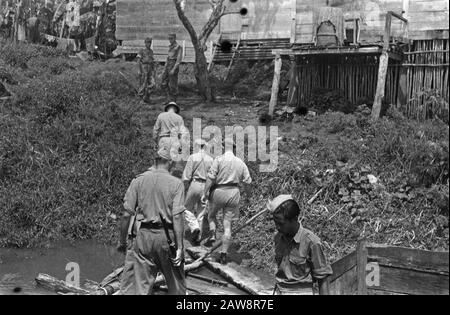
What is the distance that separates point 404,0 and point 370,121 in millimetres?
5028

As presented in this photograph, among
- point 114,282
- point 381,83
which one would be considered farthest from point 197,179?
point 381,83

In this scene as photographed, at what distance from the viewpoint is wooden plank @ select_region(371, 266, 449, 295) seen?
4547mm

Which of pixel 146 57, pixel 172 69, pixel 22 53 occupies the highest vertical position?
pixel 22 53

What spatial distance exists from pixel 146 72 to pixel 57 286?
9.39 metres

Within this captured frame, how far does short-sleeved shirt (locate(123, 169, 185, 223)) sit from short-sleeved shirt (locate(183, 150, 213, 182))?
10.3 feet

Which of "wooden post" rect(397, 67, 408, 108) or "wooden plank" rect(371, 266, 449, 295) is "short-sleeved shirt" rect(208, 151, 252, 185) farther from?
"wooden post" rect(397, 67, 408, 108)

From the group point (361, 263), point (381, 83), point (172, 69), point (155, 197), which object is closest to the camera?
point (361, 263)

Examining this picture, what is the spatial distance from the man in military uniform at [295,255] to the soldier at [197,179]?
411 centimetres

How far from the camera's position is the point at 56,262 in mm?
9148

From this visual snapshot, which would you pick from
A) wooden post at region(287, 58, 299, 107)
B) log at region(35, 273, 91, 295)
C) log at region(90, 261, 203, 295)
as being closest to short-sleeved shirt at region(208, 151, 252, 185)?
log at region(90, 261, 203, 295)

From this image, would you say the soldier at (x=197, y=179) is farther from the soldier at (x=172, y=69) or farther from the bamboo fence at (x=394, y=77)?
the soldier at (x=172, y=69)

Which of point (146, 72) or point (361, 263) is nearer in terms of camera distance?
point (361, 263)

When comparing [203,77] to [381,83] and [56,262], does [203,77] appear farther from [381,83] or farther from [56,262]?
[56,262]
